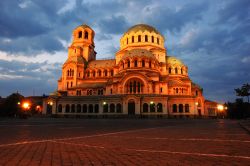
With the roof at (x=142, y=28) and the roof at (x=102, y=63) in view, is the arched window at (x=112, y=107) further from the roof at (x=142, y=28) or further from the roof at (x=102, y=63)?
the roof at (x=142, y=28)

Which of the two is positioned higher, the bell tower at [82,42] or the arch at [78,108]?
the bell tower at [82,42]

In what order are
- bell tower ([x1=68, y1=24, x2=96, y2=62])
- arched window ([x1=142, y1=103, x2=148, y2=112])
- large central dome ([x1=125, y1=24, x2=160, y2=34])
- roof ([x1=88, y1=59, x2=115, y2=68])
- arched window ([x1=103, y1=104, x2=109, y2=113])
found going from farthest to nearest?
bell tower ([x1=68, y1=24, x2=96, y2=62])
roof ([x1=88, y1=59, x2=115, y2=68])
large central dome ([x1=125, y1=24, x2=160, y2=34])
arched window ([x1=103, y1=104, x2=109, y2=113])
arched window ([x1=142, y1=103, x2=148, y2=112])

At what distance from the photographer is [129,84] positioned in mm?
61344

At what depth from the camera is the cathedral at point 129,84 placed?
58062 millimetres

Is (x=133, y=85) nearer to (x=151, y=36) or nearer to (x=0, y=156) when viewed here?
(x=151, y=36)

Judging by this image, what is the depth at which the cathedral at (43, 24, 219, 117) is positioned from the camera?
58062 millimetres

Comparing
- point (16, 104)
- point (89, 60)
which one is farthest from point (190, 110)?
point (16, 104)

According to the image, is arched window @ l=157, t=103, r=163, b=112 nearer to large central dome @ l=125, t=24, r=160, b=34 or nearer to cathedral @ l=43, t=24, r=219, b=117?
cathedral @ l=43, t=24, r=219, b=117

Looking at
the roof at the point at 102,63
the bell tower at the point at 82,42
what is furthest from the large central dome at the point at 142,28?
the bell tower at the point at 82,42

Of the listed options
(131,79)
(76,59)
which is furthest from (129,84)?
(76,59)

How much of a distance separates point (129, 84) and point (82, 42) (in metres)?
29.7

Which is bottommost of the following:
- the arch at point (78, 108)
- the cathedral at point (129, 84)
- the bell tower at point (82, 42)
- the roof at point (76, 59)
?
the arch at point (78, 108)

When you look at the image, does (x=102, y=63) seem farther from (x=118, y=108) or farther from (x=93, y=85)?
(x=118, y=108)

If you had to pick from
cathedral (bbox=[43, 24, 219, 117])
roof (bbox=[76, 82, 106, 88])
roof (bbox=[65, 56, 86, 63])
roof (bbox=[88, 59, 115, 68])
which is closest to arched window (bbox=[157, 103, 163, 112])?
cathedral (bbox=[43, 24, 219, 117])
